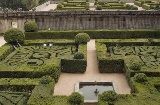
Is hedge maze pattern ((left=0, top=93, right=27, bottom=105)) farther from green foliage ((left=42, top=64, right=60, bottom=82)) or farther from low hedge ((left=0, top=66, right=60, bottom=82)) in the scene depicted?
green foliage ((left=42, top=64, right=60, bottom=82))

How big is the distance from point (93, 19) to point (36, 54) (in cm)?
1208

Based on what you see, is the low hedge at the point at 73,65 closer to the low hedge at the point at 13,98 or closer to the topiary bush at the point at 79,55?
the topiary bush at the point at 79,55

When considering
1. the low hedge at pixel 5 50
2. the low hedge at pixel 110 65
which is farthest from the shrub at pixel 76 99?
the low hedge at pixel 5 50

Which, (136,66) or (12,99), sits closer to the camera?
(12,99)

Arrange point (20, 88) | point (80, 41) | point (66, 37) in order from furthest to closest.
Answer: point (66, 37) < point (80, 41) < point (20, 88)

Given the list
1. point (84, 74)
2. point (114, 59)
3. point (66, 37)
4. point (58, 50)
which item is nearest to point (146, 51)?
point (114, 59)

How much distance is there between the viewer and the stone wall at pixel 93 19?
105 feet

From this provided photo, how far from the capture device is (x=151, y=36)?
96.0ft

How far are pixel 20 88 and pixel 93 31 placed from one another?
14.3m

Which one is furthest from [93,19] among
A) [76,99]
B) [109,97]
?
[76,99]

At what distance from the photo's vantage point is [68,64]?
20797mm

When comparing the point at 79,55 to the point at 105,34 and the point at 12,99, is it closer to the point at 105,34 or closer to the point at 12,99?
the point at 12,99

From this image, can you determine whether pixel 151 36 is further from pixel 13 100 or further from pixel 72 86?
pixel 13 100

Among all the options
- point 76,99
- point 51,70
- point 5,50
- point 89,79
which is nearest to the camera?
point 76,99
